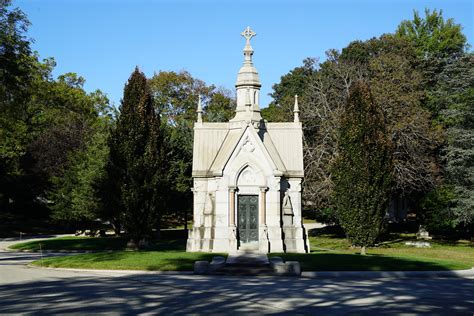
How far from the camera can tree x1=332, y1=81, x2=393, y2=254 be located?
3312 cm

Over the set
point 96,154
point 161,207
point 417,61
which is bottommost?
point 161,207

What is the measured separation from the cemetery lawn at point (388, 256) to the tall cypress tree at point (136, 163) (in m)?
8.42

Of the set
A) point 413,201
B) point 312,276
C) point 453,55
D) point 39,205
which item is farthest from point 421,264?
point 39,205

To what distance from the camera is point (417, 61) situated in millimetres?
54500

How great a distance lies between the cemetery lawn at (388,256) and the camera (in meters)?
24.4

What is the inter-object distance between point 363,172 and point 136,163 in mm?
12859

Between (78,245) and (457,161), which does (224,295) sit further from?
(457,161)

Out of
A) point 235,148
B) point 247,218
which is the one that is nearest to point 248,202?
point 247,218

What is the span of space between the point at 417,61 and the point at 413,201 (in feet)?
43.7

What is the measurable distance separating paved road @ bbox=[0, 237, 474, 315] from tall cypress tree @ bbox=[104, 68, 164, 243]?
11330 mm

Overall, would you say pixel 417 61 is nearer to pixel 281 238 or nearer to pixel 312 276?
pixel 281 238

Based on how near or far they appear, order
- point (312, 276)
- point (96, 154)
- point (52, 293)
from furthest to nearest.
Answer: point (96, 154) < point (312, 276) < point (52, 293)

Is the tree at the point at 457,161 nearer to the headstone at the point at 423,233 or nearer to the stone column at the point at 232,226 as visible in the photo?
the headstone at the point at 423,233

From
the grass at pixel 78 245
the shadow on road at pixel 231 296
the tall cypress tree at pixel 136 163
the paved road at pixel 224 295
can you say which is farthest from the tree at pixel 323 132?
the shadow on road at pixel 231 296
